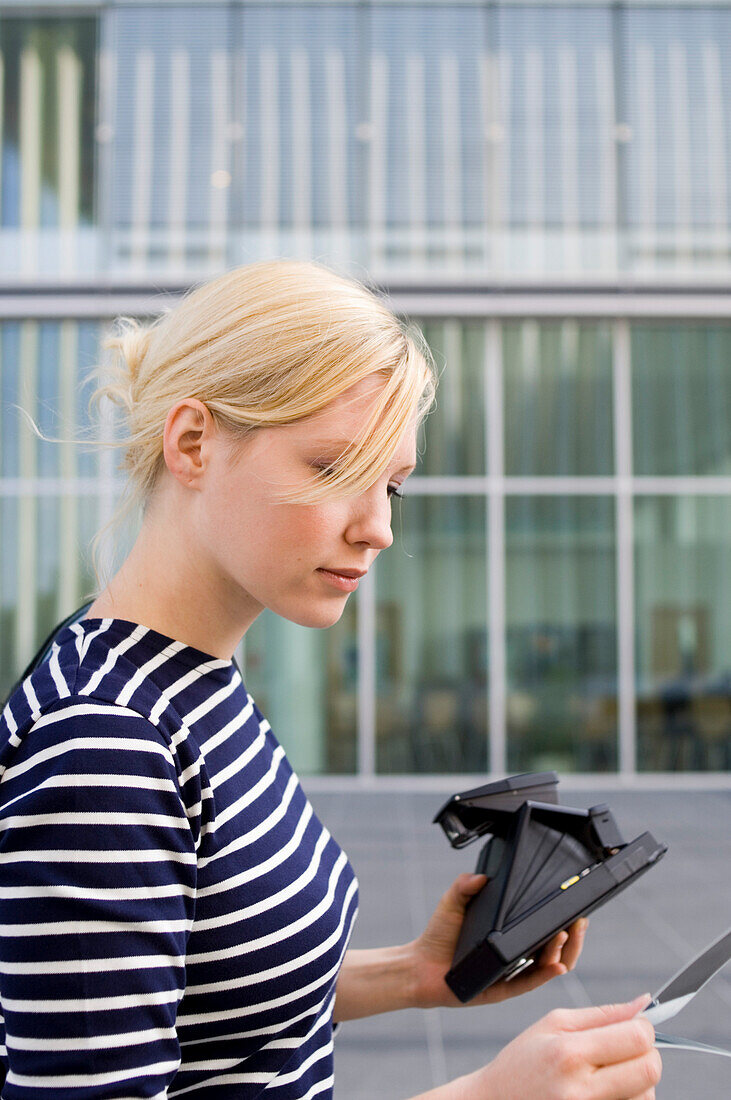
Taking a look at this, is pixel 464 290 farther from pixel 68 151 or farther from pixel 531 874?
pixel 531 874

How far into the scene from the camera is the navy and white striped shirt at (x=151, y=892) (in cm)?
81

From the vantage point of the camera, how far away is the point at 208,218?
8.26 m

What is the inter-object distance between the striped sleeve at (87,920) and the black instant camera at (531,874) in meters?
0.47

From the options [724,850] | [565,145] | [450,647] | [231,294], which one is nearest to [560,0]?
[565,145]

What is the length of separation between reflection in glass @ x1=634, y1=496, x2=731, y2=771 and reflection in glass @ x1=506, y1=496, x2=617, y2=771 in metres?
0.28

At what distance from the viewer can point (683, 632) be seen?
27.0 feet

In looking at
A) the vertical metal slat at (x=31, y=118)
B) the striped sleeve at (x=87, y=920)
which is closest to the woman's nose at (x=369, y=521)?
the striped sleeve at (x=87, y=920)

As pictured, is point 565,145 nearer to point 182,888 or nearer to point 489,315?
point 489,315

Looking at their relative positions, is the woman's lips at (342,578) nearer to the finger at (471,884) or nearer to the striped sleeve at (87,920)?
the striped sleeve at (87,920)

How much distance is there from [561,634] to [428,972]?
6.98 m

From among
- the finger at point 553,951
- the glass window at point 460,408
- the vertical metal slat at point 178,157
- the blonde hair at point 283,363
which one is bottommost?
the finger at point 553,951

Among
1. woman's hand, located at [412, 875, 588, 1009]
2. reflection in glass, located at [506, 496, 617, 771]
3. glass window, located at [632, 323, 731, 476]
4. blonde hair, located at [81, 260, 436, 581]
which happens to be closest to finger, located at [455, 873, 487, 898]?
woman's hand, located at [412, 875, 588, 1009]

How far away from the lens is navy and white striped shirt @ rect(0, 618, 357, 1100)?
31.9 inches

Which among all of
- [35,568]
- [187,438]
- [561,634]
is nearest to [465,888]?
[187,438]
